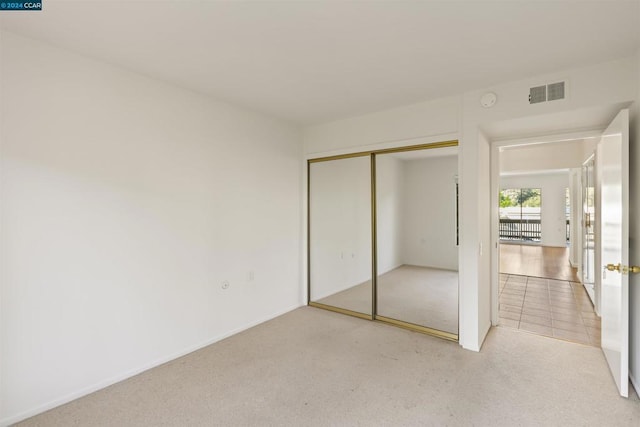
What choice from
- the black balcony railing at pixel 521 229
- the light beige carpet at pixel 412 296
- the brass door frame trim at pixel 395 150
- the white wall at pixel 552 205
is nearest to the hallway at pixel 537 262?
the white wall at pixel 552 205

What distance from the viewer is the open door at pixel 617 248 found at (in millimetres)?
2102

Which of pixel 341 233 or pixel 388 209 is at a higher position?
pixel 388 209

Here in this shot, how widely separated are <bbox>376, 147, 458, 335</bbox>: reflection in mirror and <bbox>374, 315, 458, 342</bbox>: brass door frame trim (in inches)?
2.4

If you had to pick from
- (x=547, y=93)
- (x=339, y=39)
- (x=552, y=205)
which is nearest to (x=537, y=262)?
(x=552, y=205)

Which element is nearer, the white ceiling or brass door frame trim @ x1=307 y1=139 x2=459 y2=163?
the white ceiling

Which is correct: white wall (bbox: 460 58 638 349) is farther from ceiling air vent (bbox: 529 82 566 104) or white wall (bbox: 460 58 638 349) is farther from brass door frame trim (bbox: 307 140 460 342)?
brass door frame trim (bbox: 307 140 460 342)

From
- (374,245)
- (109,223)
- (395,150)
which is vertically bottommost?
(374,245)

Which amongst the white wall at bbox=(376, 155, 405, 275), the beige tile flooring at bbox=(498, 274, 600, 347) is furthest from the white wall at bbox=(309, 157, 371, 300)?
the beige tile flooring at bbox=(498, 274, 600, 347)

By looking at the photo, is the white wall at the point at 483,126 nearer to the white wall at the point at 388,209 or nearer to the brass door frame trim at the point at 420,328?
the brass door frame trim at the point at 420,328

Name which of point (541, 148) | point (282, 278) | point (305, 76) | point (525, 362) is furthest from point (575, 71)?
point (541, 148)

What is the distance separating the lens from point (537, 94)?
2.58 m

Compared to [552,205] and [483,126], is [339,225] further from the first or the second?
[552,205]

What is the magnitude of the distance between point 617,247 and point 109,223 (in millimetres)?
3785

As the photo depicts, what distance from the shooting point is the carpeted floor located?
6.54ft
